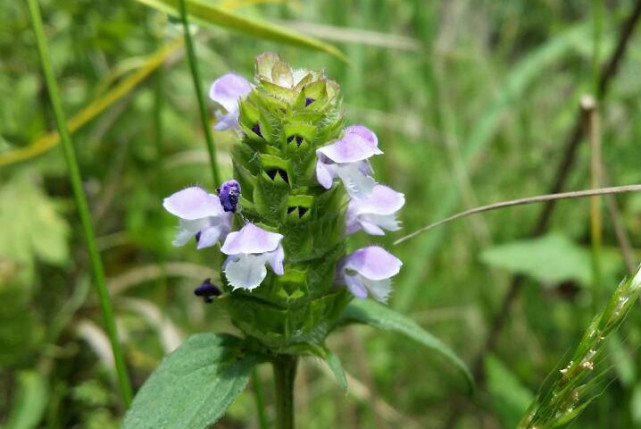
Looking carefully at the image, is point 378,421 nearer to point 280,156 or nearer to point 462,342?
point 462,342

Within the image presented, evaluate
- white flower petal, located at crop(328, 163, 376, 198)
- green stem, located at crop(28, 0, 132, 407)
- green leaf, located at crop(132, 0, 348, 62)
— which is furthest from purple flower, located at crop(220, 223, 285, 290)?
green leaf, located at crop(132, 0, 348, 62)

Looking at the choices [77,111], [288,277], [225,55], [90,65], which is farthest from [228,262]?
[225,55]

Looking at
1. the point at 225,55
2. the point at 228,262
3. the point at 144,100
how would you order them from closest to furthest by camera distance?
the point at 228,262
the point at 144,100
the point at 225,55

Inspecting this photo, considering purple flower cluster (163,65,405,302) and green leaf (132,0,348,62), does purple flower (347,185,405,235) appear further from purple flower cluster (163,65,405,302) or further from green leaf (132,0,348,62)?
green leaf (132,0,348,62)

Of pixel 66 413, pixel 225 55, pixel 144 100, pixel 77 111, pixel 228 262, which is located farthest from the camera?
pixel 225 55

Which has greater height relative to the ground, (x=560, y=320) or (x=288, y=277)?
(x=560, y=320)
